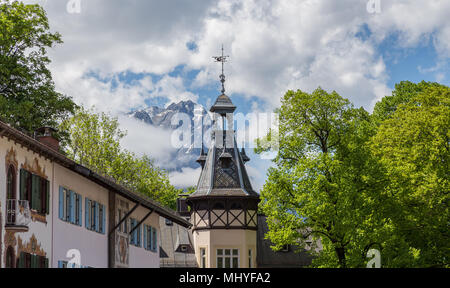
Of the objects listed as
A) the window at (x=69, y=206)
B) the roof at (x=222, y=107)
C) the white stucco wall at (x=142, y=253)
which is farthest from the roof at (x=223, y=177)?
the window at (x=69, y=206)

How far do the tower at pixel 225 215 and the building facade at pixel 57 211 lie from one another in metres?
21.3

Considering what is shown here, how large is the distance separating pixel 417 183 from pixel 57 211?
23548mm

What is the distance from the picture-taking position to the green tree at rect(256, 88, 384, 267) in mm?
43781

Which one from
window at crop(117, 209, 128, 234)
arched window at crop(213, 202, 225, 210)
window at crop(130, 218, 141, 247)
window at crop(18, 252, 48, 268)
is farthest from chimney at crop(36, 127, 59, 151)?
arched window at crop(213, 202, 225, 210)

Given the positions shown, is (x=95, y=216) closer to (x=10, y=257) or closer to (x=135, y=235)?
(x=135, y=235)

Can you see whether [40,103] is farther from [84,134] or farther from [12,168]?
[12,168]

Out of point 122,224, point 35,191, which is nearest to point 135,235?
point 122,224

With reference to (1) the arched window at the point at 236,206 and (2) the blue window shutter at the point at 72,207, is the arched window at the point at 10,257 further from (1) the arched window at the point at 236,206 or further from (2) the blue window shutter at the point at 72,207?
(1) the arched window at the point at 236,206

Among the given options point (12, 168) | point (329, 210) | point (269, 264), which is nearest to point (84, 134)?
point (269, 264)

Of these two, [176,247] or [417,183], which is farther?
[176,247]

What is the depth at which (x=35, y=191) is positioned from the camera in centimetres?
2928

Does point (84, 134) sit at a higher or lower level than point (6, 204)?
Answer: higher
